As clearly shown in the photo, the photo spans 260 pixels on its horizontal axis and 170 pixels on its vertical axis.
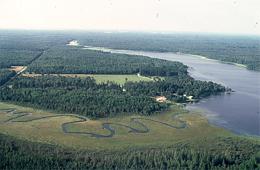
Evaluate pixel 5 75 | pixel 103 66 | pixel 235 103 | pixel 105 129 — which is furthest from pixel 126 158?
pixel 103 66

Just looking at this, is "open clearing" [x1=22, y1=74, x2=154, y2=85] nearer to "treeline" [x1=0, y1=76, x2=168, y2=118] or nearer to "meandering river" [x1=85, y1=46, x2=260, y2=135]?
"treeline" [x1=0, y1=76, x2=168, y2=118]

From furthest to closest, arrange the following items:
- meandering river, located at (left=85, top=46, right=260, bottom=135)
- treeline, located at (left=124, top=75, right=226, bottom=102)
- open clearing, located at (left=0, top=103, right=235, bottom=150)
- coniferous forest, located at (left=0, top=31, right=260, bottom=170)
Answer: treeline, located at (left=124, top=75, right=226, bottom=102) < meandering river, located at (left=85, top=46, right=260, bottom=135) < open clearing, located at (left=0, top=103, right=235, bottom=150) < coniferous forest, located at (left=0, top=31, right=260, bottom=170)

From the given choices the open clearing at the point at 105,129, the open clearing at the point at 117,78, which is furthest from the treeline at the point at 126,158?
the open clearing at the point at 117,78

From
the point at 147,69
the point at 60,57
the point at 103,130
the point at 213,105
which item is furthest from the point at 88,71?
the point at 103,130

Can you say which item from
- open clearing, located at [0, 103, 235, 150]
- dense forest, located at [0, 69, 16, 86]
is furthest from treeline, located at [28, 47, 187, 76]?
open clearing, located at [0, 103, 235, 150]

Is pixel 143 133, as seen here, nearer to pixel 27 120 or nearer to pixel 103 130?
pixel 103 130
